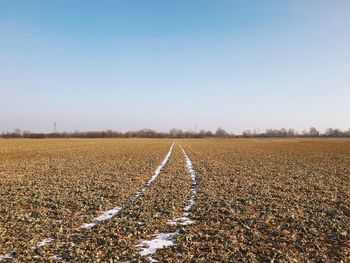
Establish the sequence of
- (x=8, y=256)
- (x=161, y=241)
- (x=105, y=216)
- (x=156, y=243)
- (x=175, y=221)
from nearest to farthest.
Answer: (x=8, y=256) < (x=156, y=243) < (x=161, y=241) < (x=175, y=221) < (x=105, y=216)

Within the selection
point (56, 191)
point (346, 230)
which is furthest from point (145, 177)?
point (346, 230)

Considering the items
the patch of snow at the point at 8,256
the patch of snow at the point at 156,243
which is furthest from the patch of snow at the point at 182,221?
the patch of snow at the point at 8,256

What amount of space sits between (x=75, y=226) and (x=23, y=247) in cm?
180

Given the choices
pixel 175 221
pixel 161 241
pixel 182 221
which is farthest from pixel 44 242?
pixel 182 221

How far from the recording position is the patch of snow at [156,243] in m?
6.98

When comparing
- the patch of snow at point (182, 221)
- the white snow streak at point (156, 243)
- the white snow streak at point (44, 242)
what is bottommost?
the white snow streak at point (156, 243)

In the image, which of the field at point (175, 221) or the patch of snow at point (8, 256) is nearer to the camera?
the patch of snow at point (8, 256)

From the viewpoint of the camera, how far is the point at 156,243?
7.48 m

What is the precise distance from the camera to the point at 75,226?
8.84m

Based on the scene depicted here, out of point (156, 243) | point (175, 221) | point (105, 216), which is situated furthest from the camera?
point (105, 216)

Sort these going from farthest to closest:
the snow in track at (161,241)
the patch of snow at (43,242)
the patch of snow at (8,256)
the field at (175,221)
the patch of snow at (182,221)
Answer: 1. the patch of snow at (182,221)
2. the patch of snow at (43,242)
3. the snow in track at (161,241)
4. the field at (175,221)
5. the patch of snow at (8,256)

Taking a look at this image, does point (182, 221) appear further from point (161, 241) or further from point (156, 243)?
point (156, 243)

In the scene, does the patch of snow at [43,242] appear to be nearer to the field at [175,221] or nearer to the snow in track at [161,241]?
the field at [175,221]

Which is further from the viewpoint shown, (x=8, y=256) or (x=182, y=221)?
(x=182, y=221)
